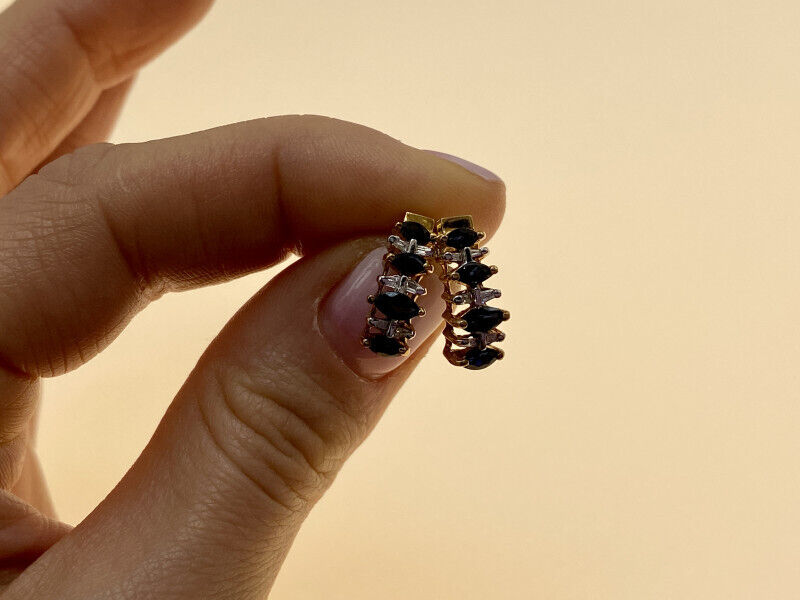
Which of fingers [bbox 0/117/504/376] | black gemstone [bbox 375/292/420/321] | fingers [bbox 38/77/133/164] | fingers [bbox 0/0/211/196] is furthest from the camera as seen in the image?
fingers [bbox 38/77/133/164]

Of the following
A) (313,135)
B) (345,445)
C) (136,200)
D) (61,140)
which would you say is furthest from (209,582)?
(61,140)

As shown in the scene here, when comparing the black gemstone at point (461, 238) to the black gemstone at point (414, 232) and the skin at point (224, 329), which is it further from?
the skin at point (224, 329)


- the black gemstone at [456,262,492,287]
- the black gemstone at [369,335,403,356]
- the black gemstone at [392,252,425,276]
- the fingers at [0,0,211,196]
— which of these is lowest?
the black gemstone at [369,335,403,356]

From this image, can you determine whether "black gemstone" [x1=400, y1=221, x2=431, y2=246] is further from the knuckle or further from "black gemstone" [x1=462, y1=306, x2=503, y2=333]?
the knuckle

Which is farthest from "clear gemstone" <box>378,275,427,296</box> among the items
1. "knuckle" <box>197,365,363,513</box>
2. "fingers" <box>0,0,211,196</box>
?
"fingers" <box>0,0,211,196</box>

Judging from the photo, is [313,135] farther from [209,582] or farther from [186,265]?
[209,582]

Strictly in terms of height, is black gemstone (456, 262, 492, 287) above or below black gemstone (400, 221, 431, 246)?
below
